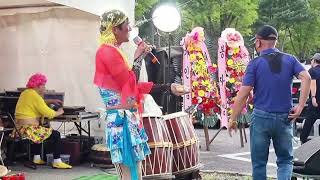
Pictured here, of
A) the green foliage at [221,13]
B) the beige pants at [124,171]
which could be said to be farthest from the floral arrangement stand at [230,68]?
the green foliage at [221,13]

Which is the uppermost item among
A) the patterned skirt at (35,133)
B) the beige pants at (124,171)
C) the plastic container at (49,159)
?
the beige pants at (124,171)

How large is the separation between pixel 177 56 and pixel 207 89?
1.07 metres

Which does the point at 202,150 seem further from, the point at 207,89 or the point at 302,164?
the point at 302,164

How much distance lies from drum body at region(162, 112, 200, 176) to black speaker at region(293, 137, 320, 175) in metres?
1.71

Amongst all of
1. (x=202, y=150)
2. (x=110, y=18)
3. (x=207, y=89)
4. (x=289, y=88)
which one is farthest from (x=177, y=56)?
(x=110, y=18)

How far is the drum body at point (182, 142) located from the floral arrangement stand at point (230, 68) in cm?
339

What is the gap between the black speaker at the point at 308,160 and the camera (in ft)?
16.8

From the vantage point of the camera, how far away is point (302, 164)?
520 centimetres

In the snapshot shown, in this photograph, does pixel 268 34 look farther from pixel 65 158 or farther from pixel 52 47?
pixel 52 47

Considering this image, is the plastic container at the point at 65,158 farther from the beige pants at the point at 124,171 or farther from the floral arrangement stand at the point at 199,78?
the beige pants at the point at 124,171

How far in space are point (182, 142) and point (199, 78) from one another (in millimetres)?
3522

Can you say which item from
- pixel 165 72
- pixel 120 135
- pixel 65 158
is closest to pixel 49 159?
pixel 65 158

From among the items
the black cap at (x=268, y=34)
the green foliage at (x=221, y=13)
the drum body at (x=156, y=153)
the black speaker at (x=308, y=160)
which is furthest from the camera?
the green foliage at (x=221, y=13)

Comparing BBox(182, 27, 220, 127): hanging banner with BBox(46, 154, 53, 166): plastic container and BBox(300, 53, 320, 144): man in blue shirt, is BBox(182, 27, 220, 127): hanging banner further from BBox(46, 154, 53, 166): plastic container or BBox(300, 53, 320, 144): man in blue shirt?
BBox(46, 154, 53, 166): plastic container
